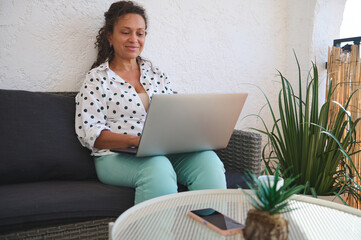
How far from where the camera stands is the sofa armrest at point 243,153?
2030 mm

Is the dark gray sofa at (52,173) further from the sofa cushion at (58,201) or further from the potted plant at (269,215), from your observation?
the potted plant at (269,215)

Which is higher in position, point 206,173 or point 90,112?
point 90,112

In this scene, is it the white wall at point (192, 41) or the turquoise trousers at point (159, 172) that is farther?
the white wall at point (192, 41)

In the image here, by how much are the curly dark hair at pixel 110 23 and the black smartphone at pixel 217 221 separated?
52.4 inches

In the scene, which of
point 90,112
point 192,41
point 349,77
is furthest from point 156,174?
point 349,77

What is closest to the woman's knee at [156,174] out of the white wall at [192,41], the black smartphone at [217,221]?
the black smartphone at [217,221]

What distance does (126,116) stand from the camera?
2.00m

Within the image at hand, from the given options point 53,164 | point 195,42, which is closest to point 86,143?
point 53,164

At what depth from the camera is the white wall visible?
208 centimetres

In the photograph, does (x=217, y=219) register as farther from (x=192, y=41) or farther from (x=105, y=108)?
(x=192, y=41)

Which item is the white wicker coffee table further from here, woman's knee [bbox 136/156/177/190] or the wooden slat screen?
the wooden slat screen

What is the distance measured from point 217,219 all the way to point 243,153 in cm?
104

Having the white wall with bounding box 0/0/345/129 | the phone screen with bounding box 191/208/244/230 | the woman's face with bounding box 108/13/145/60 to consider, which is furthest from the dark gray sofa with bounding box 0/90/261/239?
the phone screen with bounding box 191/208/244/230

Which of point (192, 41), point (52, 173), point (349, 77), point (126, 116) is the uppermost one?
point (192, 41)
